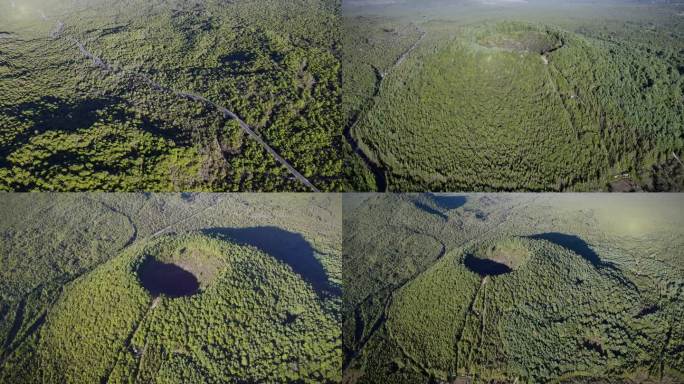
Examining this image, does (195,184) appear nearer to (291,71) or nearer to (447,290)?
(291,71)

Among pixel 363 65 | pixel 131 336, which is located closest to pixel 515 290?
pixel 363 65

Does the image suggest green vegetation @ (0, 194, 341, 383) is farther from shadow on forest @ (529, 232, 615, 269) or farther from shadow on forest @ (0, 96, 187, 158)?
shadow on forest @ (529, 232, 615, 269)

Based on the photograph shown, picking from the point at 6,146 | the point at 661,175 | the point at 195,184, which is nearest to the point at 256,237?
the point at 195,184

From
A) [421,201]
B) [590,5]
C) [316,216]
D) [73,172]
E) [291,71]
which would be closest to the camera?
[73,172]

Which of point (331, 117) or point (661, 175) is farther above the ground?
point (331, 117)

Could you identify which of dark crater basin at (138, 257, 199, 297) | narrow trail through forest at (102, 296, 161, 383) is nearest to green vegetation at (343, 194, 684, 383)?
dark crater basin at (138, 257, 199, 297)

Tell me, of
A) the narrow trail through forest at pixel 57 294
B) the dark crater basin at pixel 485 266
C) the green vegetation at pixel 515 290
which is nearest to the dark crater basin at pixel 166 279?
the narrow trail through forest at pixel 57 294

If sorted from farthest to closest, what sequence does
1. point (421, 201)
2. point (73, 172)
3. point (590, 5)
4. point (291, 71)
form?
point (590, 5) < point (421, 201) < point (291, 71) < point (73, 172)
